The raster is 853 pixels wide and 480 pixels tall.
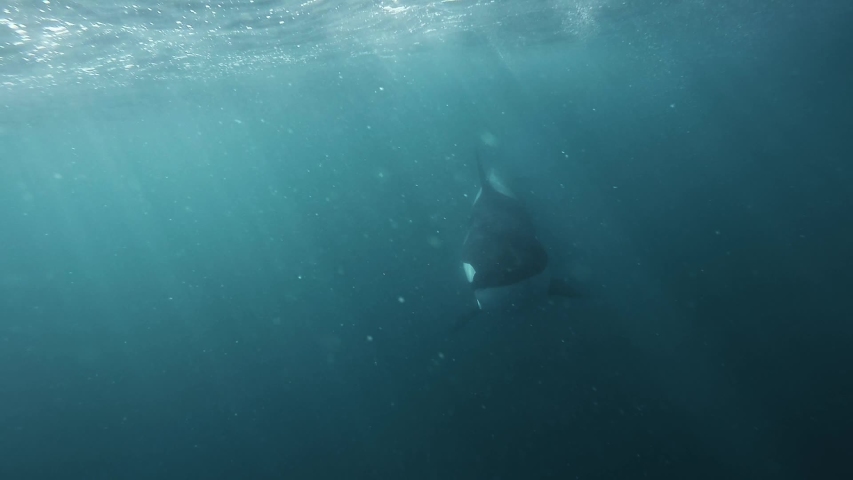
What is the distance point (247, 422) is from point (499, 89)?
47354 mm

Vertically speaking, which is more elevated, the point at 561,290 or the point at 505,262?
the point at 505,262

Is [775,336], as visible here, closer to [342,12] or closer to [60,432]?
[342,12]

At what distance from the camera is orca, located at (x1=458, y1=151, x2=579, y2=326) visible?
9.29m

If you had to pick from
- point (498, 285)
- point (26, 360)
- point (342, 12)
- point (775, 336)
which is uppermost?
point (342, 12)

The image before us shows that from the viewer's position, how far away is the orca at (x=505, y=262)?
9.29m

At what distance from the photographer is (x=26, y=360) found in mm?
17969

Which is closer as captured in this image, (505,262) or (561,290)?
(505,262)

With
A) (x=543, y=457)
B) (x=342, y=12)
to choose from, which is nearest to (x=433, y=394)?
(x=543, y=457)

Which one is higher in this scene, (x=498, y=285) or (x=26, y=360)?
(x=498, y=285)

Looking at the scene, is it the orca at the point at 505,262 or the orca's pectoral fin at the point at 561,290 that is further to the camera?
the orca's pectoral fin at the point at 561,290

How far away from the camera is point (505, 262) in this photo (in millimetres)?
9344

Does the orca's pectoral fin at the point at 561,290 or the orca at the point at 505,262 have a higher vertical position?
the orca at the point at 505,262

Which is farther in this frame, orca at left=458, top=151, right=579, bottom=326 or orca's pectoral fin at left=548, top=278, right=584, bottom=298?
orca's pectoral fin at left=548, top=278, right=584, bottom=298

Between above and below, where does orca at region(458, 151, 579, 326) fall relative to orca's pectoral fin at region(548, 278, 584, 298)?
above
